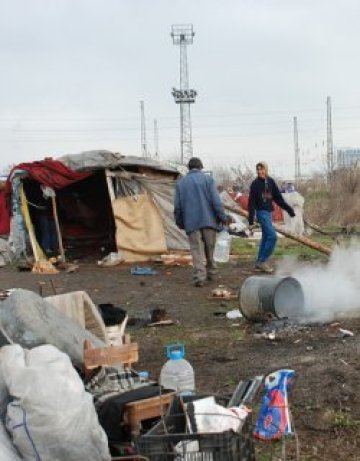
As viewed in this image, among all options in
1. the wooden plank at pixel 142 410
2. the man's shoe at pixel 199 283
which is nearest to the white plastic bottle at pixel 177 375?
the wooden plank at pixel 142 410

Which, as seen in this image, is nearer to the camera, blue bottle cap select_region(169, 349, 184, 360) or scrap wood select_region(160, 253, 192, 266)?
blue bottle cap select_region(169, 349, 184, 360)

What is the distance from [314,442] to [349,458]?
27 cm

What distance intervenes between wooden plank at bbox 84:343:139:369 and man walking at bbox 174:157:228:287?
19.6 ft

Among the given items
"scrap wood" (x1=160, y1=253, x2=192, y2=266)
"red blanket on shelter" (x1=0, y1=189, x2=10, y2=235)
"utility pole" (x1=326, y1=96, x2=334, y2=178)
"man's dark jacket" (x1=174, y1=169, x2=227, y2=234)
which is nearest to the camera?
"man's dark jacket" (x1=174, y1=169, x2=227, y2=234)

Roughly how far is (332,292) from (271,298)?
1.46m

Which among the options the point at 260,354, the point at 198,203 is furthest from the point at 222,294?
the point at 260,354

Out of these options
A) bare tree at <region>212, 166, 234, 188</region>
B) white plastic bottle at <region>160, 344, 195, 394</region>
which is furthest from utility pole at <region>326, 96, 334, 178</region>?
white plastic bottle at <region>160, 344, 195, 394</region>

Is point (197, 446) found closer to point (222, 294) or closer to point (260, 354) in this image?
point (260, 354)

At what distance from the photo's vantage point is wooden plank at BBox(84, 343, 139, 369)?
14.3 feet

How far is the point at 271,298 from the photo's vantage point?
727 centimetres

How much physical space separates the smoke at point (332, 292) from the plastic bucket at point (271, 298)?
0.73 ft

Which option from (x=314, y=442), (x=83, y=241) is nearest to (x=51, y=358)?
(x=314, y=442)

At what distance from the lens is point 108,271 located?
44.2 feet

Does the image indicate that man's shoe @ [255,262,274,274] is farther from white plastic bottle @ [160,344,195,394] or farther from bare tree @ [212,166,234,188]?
bare tree @ [212,166,234,188]
